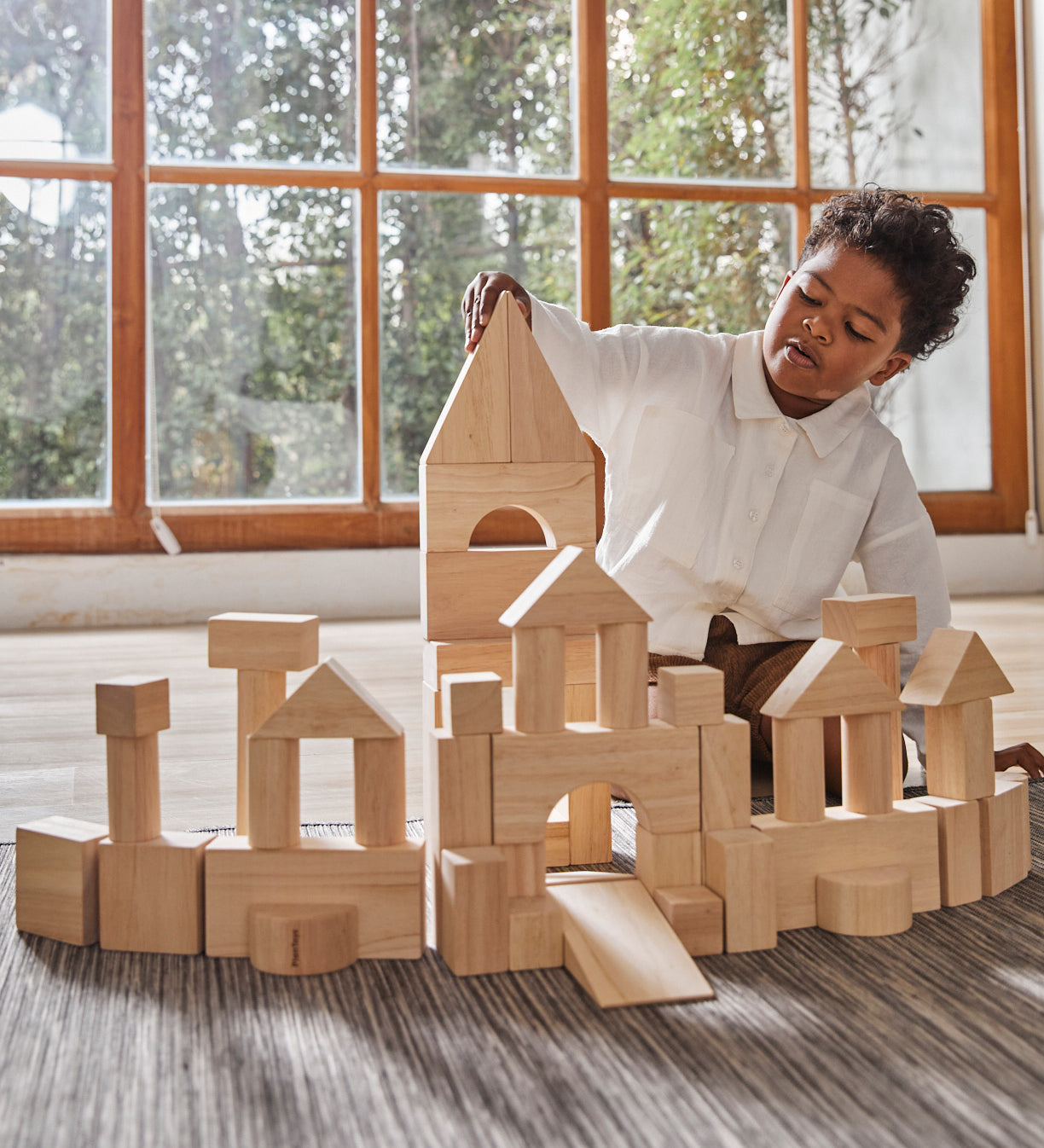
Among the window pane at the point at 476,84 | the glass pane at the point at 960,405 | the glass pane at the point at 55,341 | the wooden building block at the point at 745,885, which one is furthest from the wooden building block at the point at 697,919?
the glass pane at the point at 960,405

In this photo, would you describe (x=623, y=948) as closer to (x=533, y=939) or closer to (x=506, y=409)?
(x=533, y=939)

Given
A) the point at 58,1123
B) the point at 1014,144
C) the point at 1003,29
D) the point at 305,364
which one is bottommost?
the point at 58,1123

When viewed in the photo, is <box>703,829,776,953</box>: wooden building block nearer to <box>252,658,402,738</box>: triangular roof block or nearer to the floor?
<box>252,658,402,738</box>: triangular roof block

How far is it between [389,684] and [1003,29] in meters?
2.59

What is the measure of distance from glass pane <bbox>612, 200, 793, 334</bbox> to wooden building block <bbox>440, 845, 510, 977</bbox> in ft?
7.57

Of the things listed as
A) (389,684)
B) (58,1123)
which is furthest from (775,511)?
(58,1123)

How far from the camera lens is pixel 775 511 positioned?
1.23m

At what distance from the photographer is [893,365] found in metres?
1.27

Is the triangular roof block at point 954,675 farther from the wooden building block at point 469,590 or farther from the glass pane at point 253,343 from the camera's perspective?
the glass pane at point 253,343

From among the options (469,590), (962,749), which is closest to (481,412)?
(469,590)

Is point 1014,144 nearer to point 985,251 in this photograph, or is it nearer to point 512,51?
point 985,251

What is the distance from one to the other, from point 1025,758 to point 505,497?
0.65m

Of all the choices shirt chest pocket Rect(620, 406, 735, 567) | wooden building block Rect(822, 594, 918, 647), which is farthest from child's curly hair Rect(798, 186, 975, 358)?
wooden building block Rect(822, 594, 918, 647)

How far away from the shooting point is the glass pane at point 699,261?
9.32 ft
